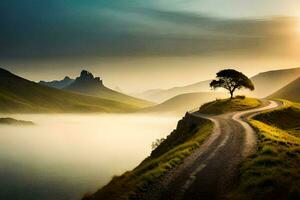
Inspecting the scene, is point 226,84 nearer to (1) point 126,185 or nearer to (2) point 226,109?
(2) point 226,109

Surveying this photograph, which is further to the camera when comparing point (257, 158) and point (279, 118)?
point (279, 118)

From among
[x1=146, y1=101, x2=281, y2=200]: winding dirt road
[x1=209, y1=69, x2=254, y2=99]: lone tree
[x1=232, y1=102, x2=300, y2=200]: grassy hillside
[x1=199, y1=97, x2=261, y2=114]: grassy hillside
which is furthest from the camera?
[x1=209, y1=69, x2=254, y2=99]: lone tree

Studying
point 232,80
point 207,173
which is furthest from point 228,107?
point 207,173

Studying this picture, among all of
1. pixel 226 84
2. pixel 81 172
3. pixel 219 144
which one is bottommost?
pixel 81 172

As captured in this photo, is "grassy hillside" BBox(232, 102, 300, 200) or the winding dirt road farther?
the winding dirt road

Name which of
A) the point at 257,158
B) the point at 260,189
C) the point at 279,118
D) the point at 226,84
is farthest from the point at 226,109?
the point at 260,189

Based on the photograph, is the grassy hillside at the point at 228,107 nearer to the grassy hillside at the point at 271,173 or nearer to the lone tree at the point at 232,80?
the lone tree at the point at 232,80

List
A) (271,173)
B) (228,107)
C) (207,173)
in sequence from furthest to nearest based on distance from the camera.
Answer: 1. (228,107)
2. (207,173)
3. (271,173)

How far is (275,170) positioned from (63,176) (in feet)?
326

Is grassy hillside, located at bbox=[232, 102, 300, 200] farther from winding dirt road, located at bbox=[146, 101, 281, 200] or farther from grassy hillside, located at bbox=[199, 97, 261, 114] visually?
grassy hillside, located at bbox=[199, 97, 261, 114]

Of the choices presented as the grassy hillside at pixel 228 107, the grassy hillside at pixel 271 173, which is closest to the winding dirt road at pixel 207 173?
the grassy hillside at pixel 271 173

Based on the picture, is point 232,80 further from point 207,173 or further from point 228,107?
point 207,173

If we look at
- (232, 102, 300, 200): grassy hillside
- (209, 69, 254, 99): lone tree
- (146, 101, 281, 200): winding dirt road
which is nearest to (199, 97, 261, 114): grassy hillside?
(209, 69, 254, 99): lone tree

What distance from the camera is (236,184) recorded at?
33.6 metres
